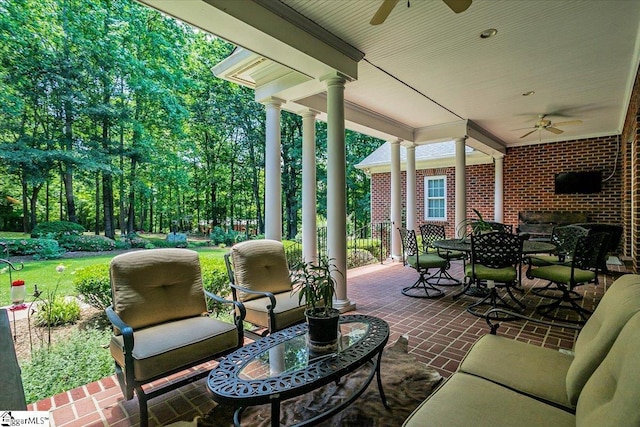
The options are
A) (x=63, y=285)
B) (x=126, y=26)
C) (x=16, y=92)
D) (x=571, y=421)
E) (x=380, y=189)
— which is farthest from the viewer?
(x=380, y=189)

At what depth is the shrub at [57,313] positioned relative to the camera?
12.1ft

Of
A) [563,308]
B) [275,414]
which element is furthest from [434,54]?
[275,414]

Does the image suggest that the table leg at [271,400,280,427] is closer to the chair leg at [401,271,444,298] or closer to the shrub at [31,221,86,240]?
the chair leg at [401,271,444,298]

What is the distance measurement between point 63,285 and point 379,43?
6.81m

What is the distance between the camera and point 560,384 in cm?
156

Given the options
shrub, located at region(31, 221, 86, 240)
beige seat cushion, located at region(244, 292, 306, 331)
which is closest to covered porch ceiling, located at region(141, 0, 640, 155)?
beige seat cushion, located at region(244, 292, 306, 331)

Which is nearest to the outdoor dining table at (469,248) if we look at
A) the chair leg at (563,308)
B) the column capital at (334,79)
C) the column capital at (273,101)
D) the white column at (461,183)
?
the chair leg at (563,308)

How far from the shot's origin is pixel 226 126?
14219mm

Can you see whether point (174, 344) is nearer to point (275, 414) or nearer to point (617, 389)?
point (275, 414)

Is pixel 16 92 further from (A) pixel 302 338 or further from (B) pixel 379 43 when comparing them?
(A) pixel 302 338

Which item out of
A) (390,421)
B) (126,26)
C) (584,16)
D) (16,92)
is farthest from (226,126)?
(390,421)

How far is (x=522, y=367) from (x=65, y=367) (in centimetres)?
349

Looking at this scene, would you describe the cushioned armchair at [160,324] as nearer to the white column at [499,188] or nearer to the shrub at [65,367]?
the shrub at [65,367]

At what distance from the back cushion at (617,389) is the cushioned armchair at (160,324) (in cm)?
211
